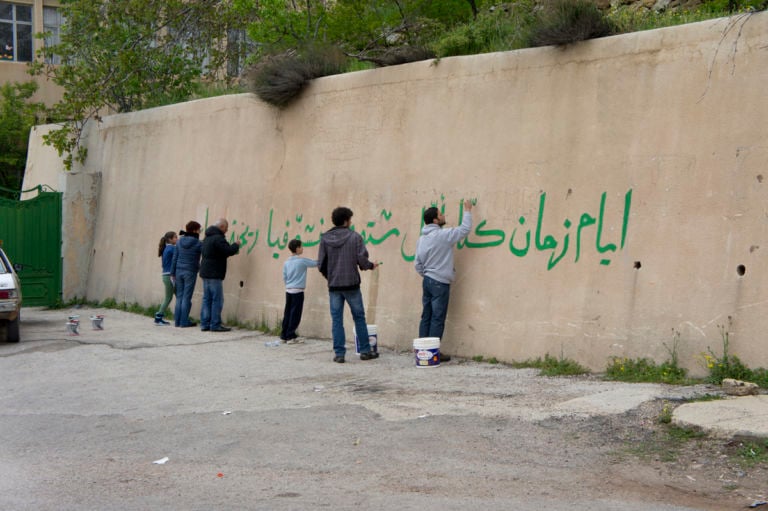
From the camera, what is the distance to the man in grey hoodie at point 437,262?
33.5 feet

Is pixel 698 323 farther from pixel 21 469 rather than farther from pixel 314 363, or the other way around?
pixel 21 469

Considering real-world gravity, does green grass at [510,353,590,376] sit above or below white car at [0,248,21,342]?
above

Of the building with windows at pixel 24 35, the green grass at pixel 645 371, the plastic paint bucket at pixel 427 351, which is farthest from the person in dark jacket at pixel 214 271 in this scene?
the building with windows at pixel 24 35

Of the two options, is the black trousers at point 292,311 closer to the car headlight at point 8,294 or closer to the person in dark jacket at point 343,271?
the person in dark jacket at point 343,271

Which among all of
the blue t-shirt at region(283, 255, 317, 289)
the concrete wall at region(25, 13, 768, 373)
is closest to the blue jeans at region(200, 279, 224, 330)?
the concrete wall at region(25, 13, 768, 373)

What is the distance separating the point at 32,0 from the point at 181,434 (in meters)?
30.2

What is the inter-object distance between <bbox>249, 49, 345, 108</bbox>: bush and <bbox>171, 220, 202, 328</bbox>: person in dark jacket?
2526 millimetres

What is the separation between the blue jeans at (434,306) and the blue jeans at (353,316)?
727mm

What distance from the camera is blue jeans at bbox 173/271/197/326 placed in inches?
578

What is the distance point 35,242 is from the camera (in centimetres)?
1866

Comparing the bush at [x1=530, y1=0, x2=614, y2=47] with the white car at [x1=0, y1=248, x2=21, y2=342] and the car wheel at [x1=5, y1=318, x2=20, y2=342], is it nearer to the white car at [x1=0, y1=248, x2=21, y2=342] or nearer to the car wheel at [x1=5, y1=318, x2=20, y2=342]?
the white car at [x1=0, y1=248, x2=21, y2=342]

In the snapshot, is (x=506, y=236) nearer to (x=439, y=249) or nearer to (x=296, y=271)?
(x=439, y=249)

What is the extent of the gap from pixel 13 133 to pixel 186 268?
17267 millimetres

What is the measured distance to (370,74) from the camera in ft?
40.7
